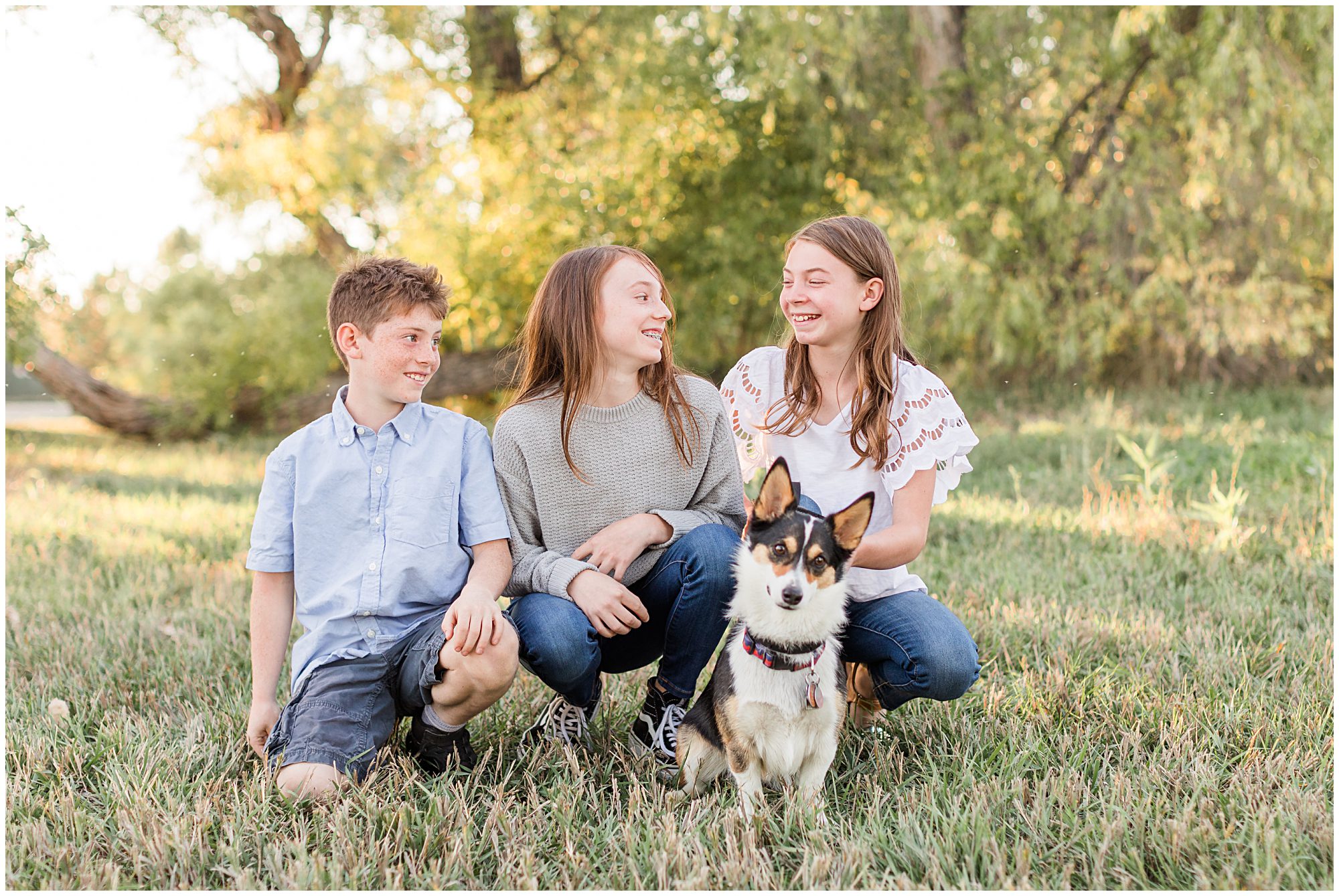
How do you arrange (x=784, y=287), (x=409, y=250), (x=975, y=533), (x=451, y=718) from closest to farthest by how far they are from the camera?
(x=451, y=718) → (x=784, y=287) → (x=975, y=533) → (x=409, y=250)

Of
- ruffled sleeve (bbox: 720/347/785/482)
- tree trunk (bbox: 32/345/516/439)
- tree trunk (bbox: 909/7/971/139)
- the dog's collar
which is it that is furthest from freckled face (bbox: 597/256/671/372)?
tree trunk (bbox: 32/345/516/439)

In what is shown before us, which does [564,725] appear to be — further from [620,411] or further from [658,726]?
[620,411]

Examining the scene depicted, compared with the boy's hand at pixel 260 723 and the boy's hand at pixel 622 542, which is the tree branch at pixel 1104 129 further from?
the boy's hand at pixel 260 723

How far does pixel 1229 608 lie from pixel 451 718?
3153mm

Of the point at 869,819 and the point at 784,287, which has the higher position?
the point at 784,287

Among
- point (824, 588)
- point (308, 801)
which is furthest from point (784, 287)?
point (308, 801)

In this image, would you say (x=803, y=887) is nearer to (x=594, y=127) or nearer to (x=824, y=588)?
(x=824, y=588)

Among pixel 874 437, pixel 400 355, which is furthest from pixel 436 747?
pixel 874 437

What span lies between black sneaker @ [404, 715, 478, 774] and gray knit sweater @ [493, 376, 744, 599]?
1.45ft

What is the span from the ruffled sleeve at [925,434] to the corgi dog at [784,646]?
16.4 inches

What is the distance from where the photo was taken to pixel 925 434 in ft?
9.03

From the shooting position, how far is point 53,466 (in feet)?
30.4

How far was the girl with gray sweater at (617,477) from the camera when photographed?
275cm

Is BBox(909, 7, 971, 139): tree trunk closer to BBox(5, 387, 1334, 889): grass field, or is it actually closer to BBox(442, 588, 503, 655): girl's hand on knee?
BBox(5, 387, 1334, 889): grass field
